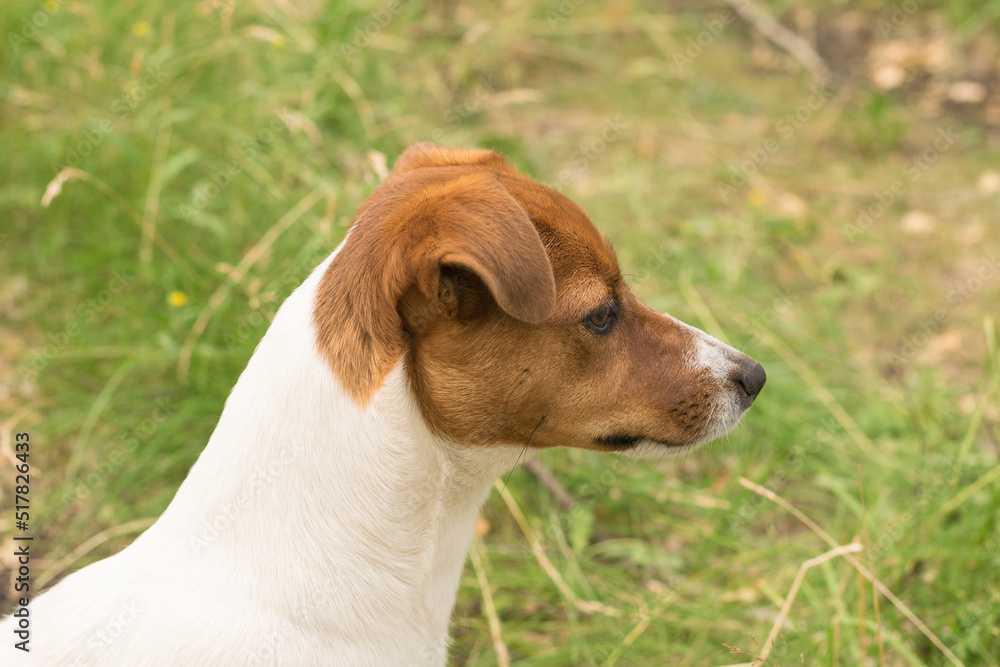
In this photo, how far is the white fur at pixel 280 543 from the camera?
206cm

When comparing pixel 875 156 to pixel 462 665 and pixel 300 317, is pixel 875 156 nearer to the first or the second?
pixel 462 665

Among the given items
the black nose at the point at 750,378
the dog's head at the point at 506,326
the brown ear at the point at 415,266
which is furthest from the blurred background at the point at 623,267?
the brown ear at the point at 415,266

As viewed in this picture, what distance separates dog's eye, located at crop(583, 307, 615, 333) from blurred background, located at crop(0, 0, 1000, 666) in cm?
97

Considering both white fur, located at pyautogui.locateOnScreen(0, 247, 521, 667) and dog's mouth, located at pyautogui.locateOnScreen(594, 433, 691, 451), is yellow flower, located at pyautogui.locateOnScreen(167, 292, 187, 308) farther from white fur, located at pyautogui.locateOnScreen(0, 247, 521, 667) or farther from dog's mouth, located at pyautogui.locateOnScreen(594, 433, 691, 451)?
dog's mouth, located at pyautogui.locateOnScreen(594, 433, 691, 451)

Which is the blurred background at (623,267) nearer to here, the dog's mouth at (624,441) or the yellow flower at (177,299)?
the yellow flower at (177,299)

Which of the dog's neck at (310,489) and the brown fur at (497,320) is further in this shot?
the dog's neck at (310,489)

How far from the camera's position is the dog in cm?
203

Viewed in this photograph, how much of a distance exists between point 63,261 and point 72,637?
9.67 feet

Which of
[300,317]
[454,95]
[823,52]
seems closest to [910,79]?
[823,52]

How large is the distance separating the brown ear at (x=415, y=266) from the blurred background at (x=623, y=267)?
124 cm

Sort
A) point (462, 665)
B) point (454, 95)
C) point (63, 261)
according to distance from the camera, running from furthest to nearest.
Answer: point (454, 95) → point (63, 261) → point (462, 665)

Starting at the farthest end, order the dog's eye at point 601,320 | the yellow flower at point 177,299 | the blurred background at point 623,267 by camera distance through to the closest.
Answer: the yellow flower at point 177,299
the blurred background at point 623,267
the dog's eye at point 601,320

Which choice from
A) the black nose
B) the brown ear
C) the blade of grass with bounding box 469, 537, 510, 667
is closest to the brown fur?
the brown ear

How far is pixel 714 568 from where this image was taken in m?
3.43
